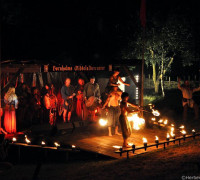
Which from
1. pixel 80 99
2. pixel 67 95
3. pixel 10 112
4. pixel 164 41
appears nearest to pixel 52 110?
pixel 67 95

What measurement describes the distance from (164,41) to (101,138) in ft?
48.2

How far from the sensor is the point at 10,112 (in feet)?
39.3

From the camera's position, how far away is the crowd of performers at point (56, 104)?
12.0 meters

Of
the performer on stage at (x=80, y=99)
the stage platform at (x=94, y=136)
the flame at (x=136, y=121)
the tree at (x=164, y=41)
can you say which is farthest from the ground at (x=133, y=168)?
the tree at (x=164, y=41)

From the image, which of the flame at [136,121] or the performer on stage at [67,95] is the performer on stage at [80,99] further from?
the flame at [136,121]

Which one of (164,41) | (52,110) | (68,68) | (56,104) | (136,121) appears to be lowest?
(136,121)

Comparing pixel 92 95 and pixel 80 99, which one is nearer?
pixel 92 95

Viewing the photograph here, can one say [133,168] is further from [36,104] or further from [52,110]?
[36,104]

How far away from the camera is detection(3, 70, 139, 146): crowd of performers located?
12023mm

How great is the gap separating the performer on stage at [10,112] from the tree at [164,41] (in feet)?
45.5

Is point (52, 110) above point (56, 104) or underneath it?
underneath

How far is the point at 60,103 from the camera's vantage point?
51.0 ft

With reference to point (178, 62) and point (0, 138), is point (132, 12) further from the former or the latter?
point (0, 138)

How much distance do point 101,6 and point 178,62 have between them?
8.04 m
